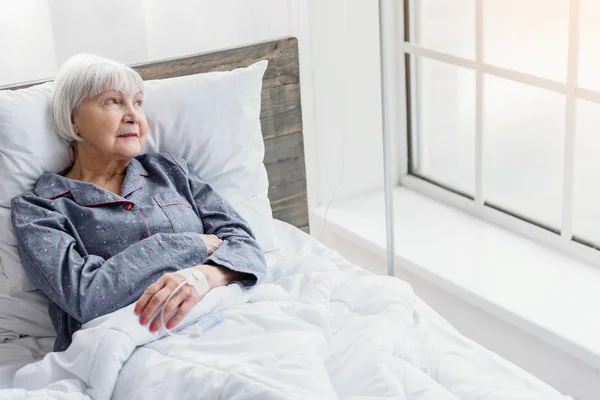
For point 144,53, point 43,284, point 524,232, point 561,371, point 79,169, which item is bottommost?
point 561,371

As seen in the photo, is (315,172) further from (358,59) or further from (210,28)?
(210,28)

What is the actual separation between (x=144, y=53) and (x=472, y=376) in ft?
4.17

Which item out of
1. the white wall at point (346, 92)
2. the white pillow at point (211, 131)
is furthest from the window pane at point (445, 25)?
the white pillow at point (211, 131)

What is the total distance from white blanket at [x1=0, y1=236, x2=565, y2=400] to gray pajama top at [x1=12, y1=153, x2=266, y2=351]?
0.26ft

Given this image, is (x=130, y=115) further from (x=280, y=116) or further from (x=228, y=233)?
(x=280, y=116)

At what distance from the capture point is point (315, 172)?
9.25 feet

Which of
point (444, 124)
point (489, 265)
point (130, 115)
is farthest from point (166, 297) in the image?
point (444, 124)

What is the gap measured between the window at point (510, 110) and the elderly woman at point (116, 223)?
36.4 inches

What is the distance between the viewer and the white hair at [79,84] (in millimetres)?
1928

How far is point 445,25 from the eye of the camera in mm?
2684

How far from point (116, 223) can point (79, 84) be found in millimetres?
323

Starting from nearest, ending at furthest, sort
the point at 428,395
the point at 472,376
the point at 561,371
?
the point at 428,395
the point at 472,376
the point at 561,371

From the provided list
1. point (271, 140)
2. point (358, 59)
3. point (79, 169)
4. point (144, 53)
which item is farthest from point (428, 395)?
point (358, 59)

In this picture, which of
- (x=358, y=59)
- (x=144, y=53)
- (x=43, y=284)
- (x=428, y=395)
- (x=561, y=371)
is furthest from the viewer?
(x=358, y=59)
